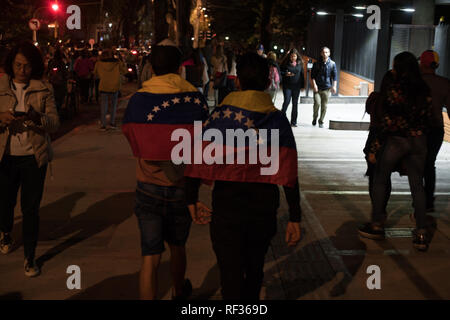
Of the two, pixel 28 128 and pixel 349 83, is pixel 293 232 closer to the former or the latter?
pixel 28 128

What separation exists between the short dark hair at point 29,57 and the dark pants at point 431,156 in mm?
4049

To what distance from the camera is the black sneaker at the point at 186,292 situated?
190 inches

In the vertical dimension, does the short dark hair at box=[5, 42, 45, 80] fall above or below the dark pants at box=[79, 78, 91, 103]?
above

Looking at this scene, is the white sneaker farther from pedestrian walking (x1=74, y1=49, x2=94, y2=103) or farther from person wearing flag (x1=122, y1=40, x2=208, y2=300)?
pedestrian walking (x1=74, y1=49, x2=94, y2=103)

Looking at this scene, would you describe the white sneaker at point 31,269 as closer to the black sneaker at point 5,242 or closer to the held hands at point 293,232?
the black sneaker at point 5,242

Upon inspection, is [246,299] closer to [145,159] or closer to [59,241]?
[145,159]

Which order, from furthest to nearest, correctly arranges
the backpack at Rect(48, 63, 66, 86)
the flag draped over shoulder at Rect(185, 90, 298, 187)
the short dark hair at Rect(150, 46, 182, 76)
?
the backpack at Rect(48, 63, 66, 86) < the short dark hair at Rect(150, 46, 182, 76) < the flag draped over shoulder at Rect(185, 90, 298, 187)

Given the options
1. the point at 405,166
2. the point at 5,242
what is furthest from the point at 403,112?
the point at 5,242

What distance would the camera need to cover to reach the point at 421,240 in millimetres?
6117

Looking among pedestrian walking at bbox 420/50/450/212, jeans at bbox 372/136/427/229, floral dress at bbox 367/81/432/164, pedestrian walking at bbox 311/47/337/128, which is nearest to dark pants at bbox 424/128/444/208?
pedestrian walking at bbox 420/50/450/212

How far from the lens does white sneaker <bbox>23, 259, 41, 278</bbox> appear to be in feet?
17.6

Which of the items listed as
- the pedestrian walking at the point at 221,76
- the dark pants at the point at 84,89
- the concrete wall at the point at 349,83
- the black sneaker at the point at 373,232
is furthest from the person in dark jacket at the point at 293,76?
the dark pants at the point at 84,89

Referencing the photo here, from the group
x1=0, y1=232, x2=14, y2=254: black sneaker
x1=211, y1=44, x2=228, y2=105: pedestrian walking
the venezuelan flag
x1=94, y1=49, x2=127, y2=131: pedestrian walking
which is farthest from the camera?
x1=211, y1=44, x2=228, y2=105: pedestrian walking

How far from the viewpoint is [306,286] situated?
5191 millimetres
